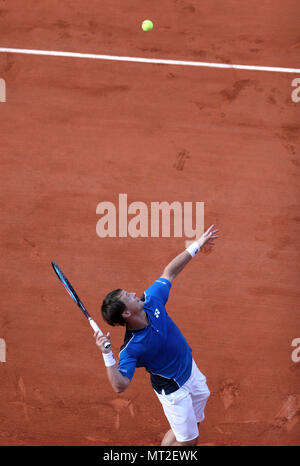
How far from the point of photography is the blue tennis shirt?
4.67 metres

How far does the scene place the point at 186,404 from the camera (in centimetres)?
508

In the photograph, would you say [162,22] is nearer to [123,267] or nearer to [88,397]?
[123,267]

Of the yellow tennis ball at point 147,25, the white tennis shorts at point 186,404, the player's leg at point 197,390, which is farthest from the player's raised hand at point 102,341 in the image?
the yellow tennis ball at point 147,25

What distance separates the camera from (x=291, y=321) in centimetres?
696

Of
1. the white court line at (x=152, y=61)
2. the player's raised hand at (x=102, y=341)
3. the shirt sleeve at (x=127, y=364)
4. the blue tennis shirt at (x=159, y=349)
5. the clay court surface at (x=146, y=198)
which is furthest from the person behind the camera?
the white court line at (x=152, y=61)

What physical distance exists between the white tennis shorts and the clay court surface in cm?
145

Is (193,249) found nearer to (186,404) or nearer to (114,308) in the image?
(114,308)

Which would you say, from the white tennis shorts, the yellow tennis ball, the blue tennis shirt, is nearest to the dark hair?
the blue tennis shirt

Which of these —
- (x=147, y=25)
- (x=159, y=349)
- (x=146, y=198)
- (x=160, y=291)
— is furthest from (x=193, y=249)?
(x=147, y=25)

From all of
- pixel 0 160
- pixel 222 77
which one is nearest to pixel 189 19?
pixel 222 77

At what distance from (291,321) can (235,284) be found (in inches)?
30.7

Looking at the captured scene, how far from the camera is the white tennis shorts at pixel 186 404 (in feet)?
16.6

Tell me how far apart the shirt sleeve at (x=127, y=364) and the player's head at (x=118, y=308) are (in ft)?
0.83

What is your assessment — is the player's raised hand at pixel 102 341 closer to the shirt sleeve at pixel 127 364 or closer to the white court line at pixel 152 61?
the shirt sleeve at pixel 127 364
